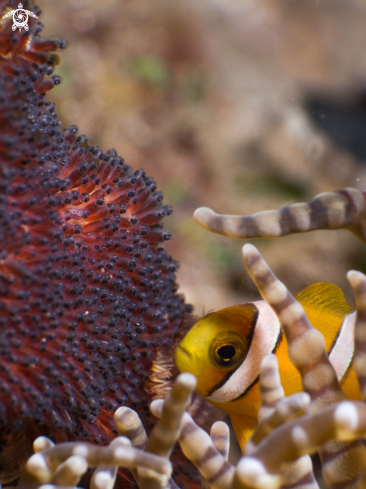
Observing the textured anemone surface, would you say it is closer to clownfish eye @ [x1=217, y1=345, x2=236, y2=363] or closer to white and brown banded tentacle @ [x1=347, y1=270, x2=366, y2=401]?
clownfish eye @ [x1=217, y1=345, x2=236, y2=363]

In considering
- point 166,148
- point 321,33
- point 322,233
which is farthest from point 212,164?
point 321,33

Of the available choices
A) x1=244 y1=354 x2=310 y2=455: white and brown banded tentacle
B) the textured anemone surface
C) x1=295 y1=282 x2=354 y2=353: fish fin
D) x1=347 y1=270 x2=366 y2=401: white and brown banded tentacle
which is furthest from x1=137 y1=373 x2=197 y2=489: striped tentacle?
x1=295 y1=282 x2=354 y2=353: fish fin

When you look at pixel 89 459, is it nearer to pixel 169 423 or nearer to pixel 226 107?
pixel 169 423

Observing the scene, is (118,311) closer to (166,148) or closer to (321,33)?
(166,148)

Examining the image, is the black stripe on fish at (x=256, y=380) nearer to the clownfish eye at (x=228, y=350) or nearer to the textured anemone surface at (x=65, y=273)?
the clownfish eye at (x=228, y=350)

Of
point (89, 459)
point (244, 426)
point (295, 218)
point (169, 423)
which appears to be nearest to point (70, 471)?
point (89, 459)

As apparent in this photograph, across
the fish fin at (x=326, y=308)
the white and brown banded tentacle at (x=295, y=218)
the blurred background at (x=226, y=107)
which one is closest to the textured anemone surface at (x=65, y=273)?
the white and brown banded tentacle at (x=295, y=218)
